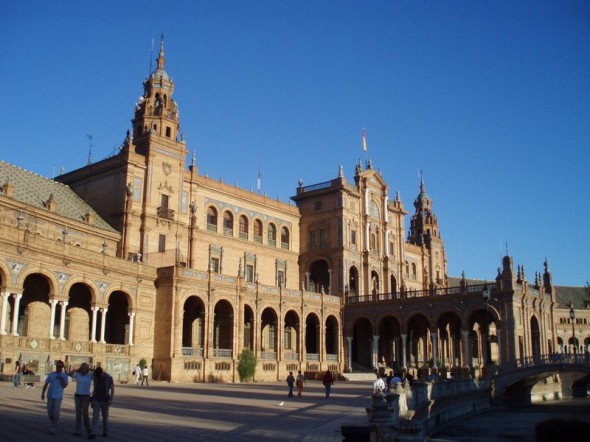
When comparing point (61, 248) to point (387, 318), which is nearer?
point (61, 248)

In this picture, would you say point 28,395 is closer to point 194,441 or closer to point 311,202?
point 194,441

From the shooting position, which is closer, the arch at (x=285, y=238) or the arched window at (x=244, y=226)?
the arched window at (x=244, y=226)

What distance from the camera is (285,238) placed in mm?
69375

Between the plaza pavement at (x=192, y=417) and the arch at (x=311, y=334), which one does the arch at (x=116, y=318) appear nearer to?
the plaza pavement at (x=192, y=417)

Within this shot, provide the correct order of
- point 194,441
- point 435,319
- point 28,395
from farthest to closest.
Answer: point 435,319
point 28,395
point 194,441

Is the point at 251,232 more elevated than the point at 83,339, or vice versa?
the point at 251,232

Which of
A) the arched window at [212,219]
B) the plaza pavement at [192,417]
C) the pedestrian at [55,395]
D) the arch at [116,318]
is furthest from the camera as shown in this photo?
the arched window at [212,219]

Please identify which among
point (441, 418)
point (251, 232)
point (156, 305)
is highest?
point (251, 232)

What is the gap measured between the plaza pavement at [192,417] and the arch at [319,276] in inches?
1431

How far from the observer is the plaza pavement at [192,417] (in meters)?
16.3

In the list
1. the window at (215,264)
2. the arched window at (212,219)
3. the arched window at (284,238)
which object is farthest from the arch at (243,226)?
the arched window at (284,238)

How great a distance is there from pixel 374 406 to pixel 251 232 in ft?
161

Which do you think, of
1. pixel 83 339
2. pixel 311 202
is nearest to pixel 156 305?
pixel 83 339

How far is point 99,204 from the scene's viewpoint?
53.9 metres
